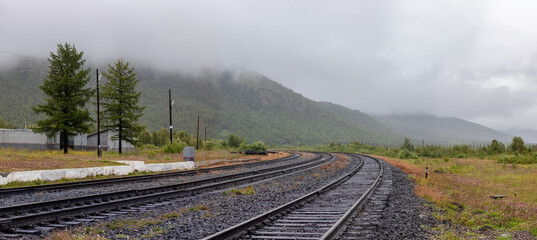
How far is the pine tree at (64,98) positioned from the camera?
4540 centimetres

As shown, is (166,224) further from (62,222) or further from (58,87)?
(58,87)

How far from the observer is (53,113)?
45.7m

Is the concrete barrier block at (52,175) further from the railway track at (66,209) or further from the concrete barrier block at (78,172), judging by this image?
the railway track at (66,209)

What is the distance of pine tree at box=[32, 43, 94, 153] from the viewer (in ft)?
149

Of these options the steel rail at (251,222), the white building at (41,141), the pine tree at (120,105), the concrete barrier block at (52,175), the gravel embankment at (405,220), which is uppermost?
the pine tree at (120,105)

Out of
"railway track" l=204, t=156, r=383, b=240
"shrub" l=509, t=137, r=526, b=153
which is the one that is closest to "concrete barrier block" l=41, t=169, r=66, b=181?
"railway track" l=204, t=156, r=383, b=240

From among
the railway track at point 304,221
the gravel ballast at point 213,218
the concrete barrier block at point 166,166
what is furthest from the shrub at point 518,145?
the railway track at point 304,221

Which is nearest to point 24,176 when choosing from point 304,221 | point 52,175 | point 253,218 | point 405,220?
point 52,175

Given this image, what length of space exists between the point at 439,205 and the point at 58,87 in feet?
144

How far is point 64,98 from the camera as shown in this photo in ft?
151

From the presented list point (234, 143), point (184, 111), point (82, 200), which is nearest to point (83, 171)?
point (82, 200)

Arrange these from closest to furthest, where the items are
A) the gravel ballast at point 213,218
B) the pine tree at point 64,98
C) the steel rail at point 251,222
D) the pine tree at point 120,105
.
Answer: the steel rail at point 251,222 → the gravel ballast at point 213,218 → the pine tree at point 64,98 → the pine tree at point 120,105

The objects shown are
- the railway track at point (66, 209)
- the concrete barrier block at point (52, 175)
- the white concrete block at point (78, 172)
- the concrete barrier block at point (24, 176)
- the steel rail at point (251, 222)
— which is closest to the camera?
the steel rail at point (251, 222)

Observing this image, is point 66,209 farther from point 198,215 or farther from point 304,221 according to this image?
point 304,221
